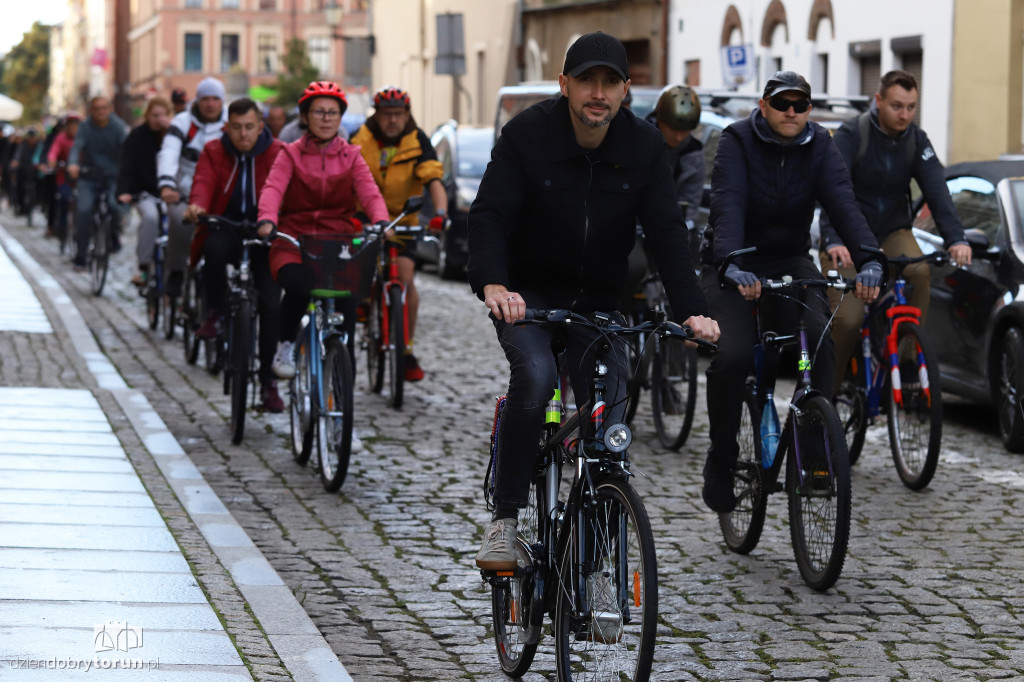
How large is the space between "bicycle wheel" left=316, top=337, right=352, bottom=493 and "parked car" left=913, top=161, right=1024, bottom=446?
357 centimetres

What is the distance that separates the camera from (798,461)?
21.9 ft

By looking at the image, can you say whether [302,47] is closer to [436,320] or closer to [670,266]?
[436,320]

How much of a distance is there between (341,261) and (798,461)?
9.45 ft

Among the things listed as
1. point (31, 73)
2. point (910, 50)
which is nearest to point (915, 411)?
point (910, 50)

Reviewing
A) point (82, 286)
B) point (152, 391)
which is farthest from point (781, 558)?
point (82, 286)

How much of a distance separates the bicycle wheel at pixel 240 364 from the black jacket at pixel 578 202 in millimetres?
4430

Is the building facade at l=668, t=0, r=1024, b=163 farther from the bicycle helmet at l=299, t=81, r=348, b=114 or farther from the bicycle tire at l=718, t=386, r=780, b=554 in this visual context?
the bicycle tire at l=718, t=386, r=780, b=554

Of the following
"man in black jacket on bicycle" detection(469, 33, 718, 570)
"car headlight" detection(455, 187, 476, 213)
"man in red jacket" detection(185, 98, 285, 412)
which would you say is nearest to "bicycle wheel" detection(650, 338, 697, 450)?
"man in red jacket" detection(185, 98, 285, 412)

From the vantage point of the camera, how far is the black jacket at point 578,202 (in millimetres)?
5176

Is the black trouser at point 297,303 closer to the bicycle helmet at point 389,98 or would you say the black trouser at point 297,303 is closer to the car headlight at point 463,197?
the bicycle helmet at point 389,98

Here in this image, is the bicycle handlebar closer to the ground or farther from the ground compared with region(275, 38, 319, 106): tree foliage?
closer to the ground

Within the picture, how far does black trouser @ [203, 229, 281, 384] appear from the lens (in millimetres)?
9898

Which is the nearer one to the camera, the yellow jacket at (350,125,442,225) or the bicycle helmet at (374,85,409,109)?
the bicycle helmet at (374,85,409,109)

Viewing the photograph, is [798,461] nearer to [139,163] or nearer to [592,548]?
[592,548]
